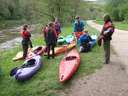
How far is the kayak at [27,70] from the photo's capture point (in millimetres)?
12248

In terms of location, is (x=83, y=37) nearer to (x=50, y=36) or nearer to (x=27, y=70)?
(x=50, y=36)

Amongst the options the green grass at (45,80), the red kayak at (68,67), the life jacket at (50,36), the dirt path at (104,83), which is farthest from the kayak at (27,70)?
the dirt path at (104,83)

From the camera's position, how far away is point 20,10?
2940 inches

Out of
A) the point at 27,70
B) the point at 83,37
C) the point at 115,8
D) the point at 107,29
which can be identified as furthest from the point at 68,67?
the point at 115,8

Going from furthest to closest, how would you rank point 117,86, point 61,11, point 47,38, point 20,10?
1. point 20,10
2. point 61,11
3. point 47,38
4. point 117,86

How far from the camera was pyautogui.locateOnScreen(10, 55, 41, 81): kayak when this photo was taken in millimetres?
12248

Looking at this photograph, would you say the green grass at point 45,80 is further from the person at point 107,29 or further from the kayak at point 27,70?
the person at point 107,29

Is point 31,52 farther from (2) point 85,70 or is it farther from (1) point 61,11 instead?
(1) point 61,11

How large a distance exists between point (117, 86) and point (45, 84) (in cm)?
259

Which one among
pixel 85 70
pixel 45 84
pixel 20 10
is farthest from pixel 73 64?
pixel 20 10

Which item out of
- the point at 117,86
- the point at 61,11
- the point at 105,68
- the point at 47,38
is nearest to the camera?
the point at 117,86

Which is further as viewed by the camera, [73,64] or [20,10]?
[20,10]

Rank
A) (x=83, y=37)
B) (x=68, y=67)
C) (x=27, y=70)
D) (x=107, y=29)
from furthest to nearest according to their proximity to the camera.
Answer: (x=83, y=37) < (x=27, y=70) < (x=68, y=67) < (x=107, y=29)

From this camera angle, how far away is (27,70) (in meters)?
12.8
